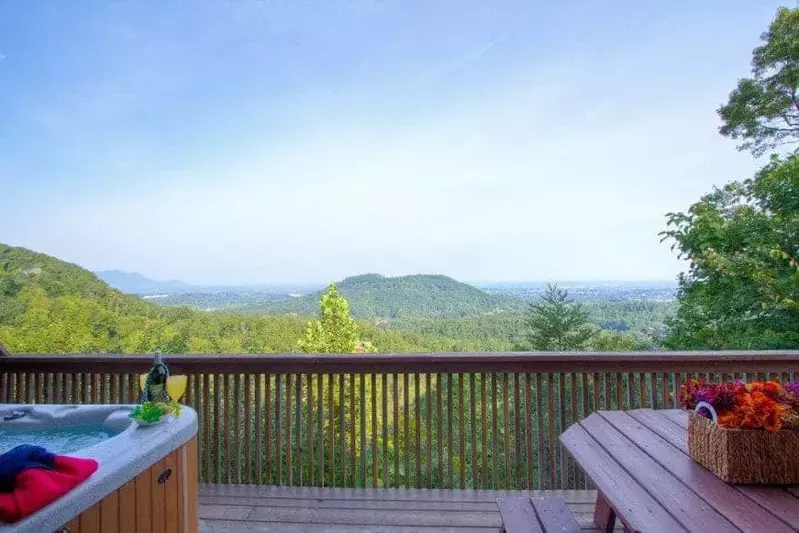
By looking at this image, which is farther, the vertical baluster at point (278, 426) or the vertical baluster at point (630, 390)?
the vertical baluster at point (278, 426)

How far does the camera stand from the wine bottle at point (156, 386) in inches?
85.4

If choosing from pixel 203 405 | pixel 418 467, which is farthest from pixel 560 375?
pixel 203 405

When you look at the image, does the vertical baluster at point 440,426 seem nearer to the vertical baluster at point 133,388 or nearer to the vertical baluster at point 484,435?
the vertical baluster at point 484,435

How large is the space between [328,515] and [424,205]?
9499 mm

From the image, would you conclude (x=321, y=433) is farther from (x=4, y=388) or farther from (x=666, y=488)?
(x=4, y=388)

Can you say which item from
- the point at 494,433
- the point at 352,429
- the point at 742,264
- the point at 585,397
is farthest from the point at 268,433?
the point at 742,264

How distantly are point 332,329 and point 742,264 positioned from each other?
7.72 metres

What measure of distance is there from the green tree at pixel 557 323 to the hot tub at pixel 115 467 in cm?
900

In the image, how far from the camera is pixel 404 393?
9.68 ft

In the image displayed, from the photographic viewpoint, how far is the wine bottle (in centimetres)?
217

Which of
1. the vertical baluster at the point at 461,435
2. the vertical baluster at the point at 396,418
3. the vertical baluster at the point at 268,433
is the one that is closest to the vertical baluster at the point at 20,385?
the vertical baluster at the point at 268,433

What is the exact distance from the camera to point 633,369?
2828 millimetres

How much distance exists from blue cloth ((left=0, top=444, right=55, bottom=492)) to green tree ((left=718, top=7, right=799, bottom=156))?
901 cm

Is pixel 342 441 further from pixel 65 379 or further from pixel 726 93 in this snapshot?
pixel 726 93
